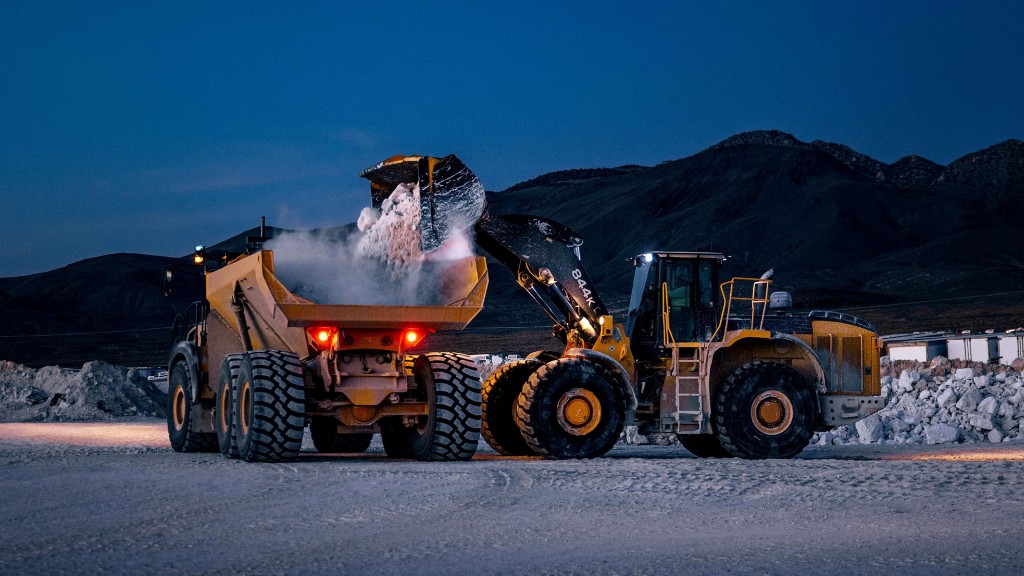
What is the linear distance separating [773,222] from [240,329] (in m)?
151

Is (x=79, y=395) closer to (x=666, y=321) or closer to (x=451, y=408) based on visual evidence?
(x=451, y=408)

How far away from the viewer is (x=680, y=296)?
15891 mm

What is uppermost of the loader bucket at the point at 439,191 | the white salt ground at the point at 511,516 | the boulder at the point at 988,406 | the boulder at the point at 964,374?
the loader bucket at the point at 439,191

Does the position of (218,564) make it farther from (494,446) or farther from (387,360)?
(494,446)

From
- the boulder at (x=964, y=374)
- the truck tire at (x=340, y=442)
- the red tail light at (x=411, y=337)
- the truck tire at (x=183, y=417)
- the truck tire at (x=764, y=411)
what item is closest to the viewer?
the red tail light at (x=411, y=337)

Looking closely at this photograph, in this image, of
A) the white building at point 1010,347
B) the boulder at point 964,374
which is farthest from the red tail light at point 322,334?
the white building at point 1010,347

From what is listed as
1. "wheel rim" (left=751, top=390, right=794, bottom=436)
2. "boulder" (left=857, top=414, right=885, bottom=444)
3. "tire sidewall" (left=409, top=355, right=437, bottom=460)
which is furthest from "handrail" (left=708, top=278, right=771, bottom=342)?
"boulder" (left=857, top=414, right=885, bottom=444)

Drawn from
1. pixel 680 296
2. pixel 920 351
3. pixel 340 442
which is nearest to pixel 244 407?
pixel 340 442

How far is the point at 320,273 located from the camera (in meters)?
14.2

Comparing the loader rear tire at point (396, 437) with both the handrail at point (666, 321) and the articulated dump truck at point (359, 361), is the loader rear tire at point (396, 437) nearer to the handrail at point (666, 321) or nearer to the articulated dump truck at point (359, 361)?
the articulated dump truck at point (359, 361)

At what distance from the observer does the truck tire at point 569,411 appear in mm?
14633

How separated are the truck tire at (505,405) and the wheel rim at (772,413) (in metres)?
2.92

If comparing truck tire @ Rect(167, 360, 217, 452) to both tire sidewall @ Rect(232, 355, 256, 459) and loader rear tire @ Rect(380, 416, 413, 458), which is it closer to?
loader rear tire @ Rect(380, 416, 413, 458)

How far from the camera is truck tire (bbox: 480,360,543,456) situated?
16.2 meters
